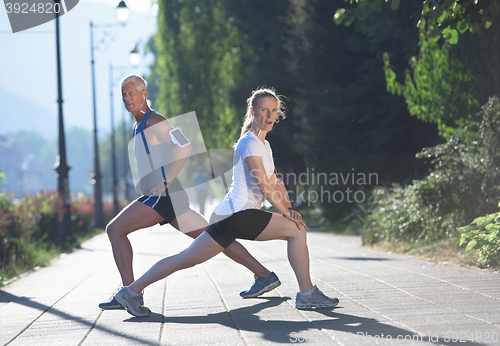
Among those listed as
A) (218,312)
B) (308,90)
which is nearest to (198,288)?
(218,312)

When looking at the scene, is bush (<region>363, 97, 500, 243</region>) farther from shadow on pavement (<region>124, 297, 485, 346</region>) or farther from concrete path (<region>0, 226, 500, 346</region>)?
shadow on pavement (<region>124, 297, 485, 346</region>)

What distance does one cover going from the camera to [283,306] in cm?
548

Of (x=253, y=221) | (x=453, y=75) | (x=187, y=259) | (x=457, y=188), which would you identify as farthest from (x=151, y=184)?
(x=453, y=75)

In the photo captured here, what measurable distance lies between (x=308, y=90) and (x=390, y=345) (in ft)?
50.0

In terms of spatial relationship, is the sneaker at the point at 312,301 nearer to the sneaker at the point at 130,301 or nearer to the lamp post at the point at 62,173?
the sneaker at the point at 130,301

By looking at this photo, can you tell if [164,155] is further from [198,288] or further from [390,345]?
[390,345]

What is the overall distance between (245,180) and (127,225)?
1.22m

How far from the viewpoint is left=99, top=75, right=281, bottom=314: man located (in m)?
5.48

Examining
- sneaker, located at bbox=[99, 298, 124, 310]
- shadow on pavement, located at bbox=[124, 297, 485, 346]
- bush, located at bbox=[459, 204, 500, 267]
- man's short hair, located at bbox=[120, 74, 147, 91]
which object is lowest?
shadow on pavement, located at bbox=[124, 297, 485, 346]

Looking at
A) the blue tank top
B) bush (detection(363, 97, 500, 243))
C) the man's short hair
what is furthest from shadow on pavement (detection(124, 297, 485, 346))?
bush (detection(363, 97, 500, 243))

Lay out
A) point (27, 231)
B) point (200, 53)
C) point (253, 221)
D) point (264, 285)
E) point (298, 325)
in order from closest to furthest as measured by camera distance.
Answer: point (298, 325) → point (253, 221) → point (264, 285) → point (27, 231) → point (200, 53)

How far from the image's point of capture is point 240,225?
4.98m

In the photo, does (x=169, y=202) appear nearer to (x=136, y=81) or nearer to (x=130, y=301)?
(x=130, y=301)

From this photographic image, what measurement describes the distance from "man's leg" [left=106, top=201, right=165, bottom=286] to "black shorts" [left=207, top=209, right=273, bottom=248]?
0.73 m
